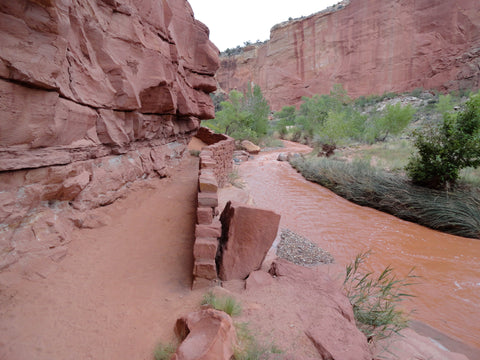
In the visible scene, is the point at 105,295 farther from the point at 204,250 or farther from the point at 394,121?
the point at 394,121

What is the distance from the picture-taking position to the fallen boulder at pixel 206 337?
166 centimetres

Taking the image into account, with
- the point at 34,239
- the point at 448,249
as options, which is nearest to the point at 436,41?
the point at 448,249

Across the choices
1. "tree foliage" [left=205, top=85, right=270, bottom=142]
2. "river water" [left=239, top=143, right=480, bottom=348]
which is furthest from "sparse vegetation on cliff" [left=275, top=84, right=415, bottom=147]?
"river water" [left=239, top=143, right=480, bottom=348]

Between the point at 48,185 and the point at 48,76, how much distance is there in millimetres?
1282

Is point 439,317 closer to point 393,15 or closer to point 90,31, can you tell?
point 90,31

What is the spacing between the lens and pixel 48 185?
3.02 m

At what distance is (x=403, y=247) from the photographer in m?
5.50

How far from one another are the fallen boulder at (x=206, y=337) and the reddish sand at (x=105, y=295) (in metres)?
0.32

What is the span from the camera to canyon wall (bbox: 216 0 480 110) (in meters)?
23.0

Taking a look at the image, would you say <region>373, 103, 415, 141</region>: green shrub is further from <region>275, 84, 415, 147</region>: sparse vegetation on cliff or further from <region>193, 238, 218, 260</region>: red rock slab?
<region>193, 238, 218, 260</region>: red rock slab

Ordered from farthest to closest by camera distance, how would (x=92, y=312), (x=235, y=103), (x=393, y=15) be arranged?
(x=393, y=15) → (x=235, y=103) → (x=92, y=312)

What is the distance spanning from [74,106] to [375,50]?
1294 inches

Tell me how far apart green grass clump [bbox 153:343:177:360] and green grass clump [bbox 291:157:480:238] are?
7.13 metres

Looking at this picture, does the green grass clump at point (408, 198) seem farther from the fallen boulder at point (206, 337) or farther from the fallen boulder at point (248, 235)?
the fallen boulder at point (206, 337)
